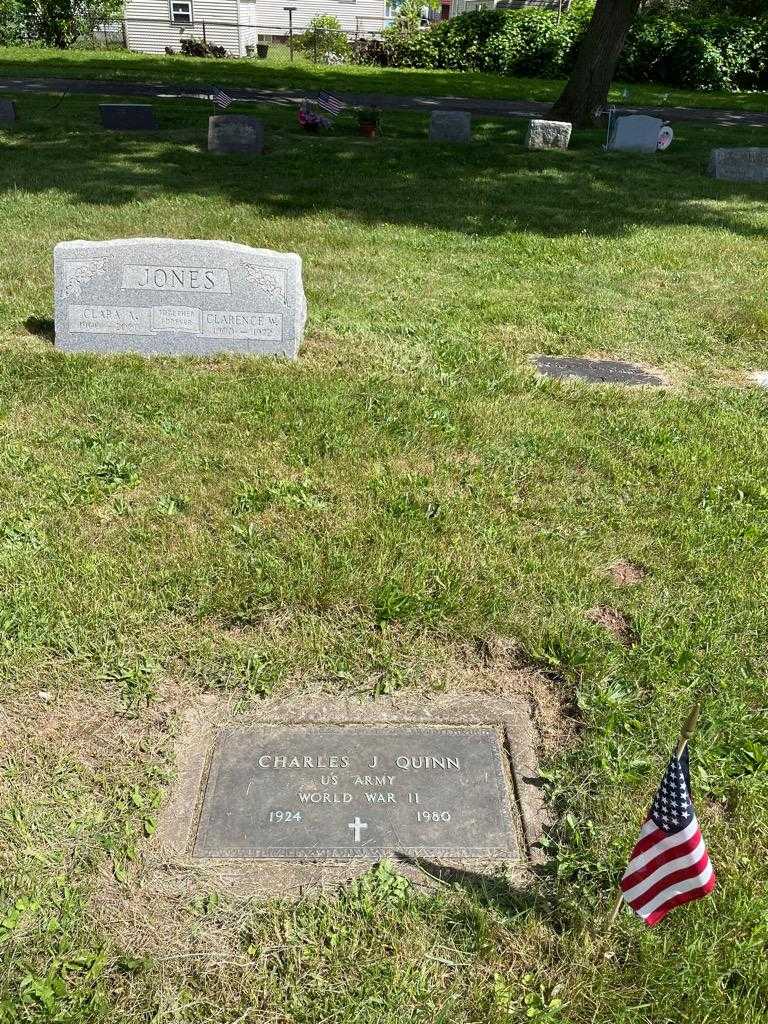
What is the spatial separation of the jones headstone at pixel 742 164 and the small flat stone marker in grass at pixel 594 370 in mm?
9730

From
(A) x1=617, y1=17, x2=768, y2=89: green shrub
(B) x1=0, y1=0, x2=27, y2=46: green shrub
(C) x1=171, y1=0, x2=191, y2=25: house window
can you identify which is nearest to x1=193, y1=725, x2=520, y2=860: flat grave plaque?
(A) x1=617, y1=17, x2=768, y2=89: green shrub

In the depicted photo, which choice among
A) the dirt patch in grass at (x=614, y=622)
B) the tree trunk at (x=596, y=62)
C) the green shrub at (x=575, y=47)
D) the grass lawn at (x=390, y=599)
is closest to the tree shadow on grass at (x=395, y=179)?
the tree trunk at (x=596, y=62)

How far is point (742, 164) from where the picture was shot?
46.6ft

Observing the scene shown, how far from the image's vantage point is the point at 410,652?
12.3 ft

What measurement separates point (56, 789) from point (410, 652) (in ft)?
5.50

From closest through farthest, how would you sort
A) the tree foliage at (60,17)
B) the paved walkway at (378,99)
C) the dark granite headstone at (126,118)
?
the dark granite headstone at (126,118) < the paved walkway at (378,99) < the tree foliage at (60,17)

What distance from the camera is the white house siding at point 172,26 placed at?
3538 centimetres

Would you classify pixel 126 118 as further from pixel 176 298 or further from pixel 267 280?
pixel 267 280

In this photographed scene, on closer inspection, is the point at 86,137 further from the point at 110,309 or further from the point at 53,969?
the point at 53,969

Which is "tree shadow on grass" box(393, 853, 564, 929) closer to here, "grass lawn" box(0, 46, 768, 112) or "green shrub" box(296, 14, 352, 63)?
"grass lawn" box(0, 46, 768, 112)

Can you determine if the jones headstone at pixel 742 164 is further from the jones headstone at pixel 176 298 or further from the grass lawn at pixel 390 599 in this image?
the jones headstone at pixel 176 298

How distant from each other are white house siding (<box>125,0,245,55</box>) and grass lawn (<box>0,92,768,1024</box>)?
1308 inches

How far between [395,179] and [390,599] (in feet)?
36.8

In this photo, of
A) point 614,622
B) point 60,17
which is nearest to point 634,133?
point 614,622
